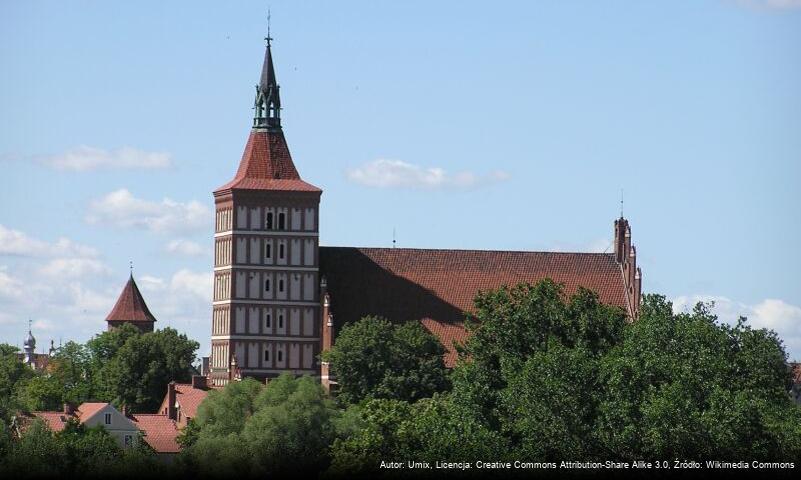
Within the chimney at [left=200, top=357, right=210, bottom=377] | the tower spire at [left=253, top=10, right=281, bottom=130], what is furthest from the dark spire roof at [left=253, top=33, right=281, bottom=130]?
the chimney at [left=200, top=357, right=210, bottom=377]

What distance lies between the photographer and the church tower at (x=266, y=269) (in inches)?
4761

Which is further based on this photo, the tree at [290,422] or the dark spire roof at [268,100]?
the dark spire roof at [268,100]

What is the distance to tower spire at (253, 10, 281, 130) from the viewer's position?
123 metres

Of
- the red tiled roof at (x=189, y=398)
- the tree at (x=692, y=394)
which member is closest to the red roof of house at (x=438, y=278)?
the red tiled roof at (x=189, y=398)

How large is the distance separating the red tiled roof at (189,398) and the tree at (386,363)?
646cm

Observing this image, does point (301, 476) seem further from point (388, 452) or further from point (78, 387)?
point (78, 387)

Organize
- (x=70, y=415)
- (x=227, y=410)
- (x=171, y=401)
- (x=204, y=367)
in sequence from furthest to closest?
(x=204, y=367)
(x=171, y=401)
(x=70, y=415)
(x=227, y=410)

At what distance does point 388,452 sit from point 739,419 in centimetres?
1212

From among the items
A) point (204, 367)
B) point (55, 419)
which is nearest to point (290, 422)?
point (55, 419)

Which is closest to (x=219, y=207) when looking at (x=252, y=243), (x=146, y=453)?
(x=252, y=243)

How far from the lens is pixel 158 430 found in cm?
11500

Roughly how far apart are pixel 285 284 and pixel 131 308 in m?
33.2

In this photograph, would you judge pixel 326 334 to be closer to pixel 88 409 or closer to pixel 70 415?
pixel 88 409

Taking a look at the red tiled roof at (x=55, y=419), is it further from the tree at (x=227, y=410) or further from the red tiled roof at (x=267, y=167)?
the red tiled roof at (x=267, y=167)
